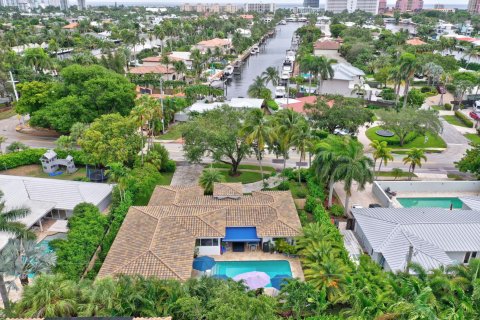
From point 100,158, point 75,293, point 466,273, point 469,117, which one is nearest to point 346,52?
point 469,117

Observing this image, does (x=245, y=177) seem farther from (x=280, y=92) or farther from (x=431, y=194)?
(x=280, y=92)

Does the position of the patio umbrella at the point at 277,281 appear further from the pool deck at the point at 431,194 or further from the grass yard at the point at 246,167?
the grass yard at the point at 246,167

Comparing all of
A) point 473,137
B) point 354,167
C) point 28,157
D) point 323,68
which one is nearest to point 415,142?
point 473,137

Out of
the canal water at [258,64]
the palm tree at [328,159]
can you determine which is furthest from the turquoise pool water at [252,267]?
the canal water at [258,64]

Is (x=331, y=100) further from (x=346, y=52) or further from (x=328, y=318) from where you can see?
(x=346, y=52)

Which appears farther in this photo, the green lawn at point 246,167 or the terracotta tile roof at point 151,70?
the terracotta tile roof at point 151,70

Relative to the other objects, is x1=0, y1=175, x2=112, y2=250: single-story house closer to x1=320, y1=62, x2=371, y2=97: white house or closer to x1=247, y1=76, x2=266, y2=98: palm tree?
x1=247, y1=76, x2=266, y2=98: palm tree
